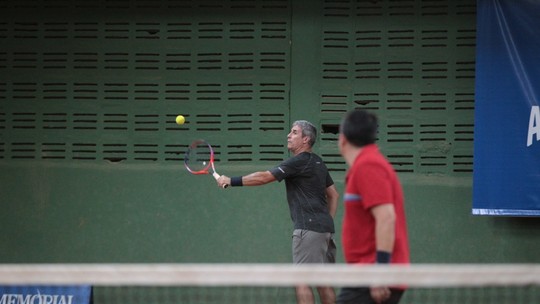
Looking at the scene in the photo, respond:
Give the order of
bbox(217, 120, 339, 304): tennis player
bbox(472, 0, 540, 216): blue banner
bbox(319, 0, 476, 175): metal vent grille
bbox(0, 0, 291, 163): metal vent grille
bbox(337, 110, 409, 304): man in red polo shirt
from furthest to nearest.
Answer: bbox(0, 0, 291, 163): metal vent grille, bbox(319, 0, 476, 175): metal vent grille, bbox(472, 0, 540, 216): blue banner, bbox(217, 120, 339, 304): tennis player, bbox(337, 110, 409, 304): man in red polo shirt

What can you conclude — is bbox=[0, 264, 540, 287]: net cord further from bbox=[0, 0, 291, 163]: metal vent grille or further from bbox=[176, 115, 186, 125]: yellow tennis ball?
bbox=[0, 0, 291, 163]: metal vent grille

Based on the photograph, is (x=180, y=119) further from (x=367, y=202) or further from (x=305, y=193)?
(x=367, y=202)

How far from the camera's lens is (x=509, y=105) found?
8.62 m

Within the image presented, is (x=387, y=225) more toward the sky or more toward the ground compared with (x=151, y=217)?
more toward the sky

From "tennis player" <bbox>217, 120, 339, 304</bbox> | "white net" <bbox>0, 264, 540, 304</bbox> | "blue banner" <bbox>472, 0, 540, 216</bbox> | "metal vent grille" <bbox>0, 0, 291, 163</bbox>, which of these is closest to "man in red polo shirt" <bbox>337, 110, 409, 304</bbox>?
"white net" <bbox>0, 264, 540, 304</bbox>

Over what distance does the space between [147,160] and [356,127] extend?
493cm

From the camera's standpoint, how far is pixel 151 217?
9.37 m

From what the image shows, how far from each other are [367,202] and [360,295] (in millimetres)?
547

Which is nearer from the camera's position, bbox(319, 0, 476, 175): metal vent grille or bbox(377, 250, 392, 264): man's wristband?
bbox(377, 250, 392, 264): man's wristband

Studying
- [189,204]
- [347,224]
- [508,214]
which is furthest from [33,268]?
[508,214]

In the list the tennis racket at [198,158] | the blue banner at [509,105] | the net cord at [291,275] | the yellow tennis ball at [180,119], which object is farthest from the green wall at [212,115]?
the net cord at [291,275]

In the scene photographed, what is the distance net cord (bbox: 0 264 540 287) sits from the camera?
4469 millimetres

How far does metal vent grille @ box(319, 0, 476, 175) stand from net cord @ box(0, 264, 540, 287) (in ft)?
14.9

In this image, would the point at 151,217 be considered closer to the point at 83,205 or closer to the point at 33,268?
the point at 83,205
